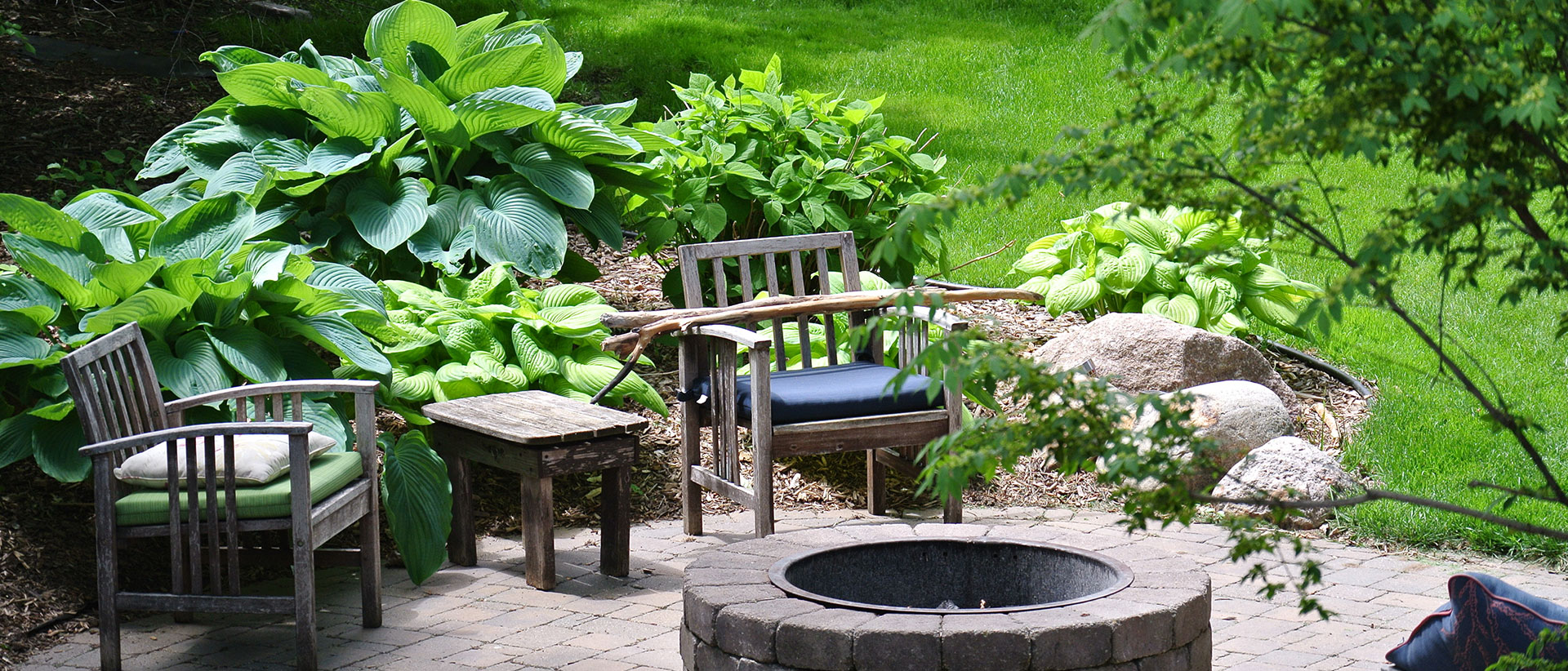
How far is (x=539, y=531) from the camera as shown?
434 centimetres

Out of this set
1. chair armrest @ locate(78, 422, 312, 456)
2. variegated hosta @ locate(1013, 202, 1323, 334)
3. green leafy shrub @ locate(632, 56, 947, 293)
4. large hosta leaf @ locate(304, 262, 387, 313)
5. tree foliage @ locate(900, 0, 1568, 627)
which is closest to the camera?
tree foliage @ locate(900, 0, 1568, 627)

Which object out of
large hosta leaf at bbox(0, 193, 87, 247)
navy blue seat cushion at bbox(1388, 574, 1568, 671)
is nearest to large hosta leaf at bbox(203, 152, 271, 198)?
large hosta leaf at bbox(0, 193, 87, 247)

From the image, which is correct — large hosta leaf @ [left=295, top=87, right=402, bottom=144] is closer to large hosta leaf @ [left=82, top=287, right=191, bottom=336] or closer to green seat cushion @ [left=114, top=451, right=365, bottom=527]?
large hosta leaf @ [left=82, top=287, right=191, bottom=336]

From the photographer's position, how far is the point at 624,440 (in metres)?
4.46

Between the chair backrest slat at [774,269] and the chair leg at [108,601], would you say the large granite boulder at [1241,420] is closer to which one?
the chair backrest slat at [774,269]

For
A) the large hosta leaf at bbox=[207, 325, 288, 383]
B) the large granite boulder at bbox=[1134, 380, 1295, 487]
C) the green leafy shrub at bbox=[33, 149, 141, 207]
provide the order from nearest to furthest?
the large hosta leaf at bbox=[207, 325, 288, 383], the large granite boulder at bbox=[1134, 380, 1295, 487], the green leafy shrub at bbox=[33, 149, 141, 207]

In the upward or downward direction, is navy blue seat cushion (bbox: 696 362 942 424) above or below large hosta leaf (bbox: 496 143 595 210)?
below

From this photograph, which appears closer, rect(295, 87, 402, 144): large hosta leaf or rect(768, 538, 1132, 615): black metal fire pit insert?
rect(768, 538, 1132, 615): black metal fire pit insert

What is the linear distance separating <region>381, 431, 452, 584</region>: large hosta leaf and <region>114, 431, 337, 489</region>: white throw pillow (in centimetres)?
58

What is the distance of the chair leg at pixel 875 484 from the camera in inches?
206

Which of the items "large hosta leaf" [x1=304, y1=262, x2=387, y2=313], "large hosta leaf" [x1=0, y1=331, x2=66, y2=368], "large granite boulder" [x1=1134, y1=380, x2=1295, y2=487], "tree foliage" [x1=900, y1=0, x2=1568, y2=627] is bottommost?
"large granite boulder" [x1=1134, y1=380, x2=1295, y2=487]

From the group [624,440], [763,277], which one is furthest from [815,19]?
[624,440]

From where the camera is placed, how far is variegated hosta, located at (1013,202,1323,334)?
6.34m

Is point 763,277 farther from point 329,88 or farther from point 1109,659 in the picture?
point 1109,659
